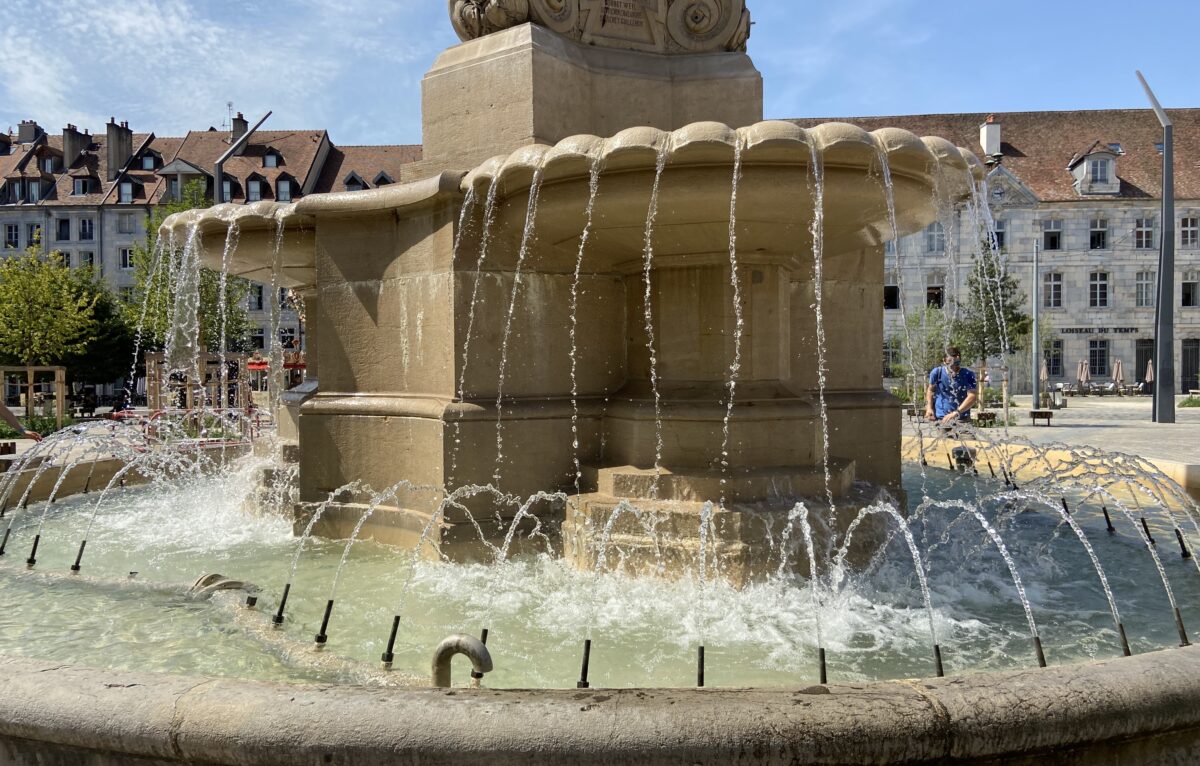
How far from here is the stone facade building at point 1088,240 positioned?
45.8 meters

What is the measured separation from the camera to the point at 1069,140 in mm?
48250

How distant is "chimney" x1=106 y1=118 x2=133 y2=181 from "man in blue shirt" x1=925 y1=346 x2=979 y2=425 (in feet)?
191

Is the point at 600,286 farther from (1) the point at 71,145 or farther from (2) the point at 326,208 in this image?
(1) the point at 71,145

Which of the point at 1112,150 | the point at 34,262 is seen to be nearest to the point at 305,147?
the point at 34,262

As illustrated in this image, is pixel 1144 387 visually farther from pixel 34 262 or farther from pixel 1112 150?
pixel 34 262

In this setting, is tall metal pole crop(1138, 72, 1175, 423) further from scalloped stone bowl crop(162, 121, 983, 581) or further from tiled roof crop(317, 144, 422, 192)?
tiled roof crop(317, 144, 422, 192)

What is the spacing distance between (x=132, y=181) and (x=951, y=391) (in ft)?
185

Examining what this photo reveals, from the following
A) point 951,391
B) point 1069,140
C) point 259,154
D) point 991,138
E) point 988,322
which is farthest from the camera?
point 259,154

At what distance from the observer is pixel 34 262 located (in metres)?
33.5

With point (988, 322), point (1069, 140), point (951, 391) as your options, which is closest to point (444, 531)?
point (951, 391)

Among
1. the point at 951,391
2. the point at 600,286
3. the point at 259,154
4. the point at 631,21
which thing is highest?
the point at 259,154

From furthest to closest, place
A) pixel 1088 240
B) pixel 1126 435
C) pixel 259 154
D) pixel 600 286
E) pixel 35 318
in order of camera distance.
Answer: pixel 259 154, pixel 1088 240, pixel 35 318, pixel 1126 435, pixel 600 286

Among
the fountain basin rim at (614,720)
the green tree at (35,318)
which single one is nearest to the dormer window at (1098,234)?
the green tree at (35,318)

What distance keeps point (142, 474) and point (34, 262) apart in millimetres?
29097
